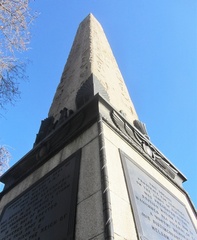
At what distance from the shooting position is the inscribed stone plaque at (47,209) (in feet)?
10.5

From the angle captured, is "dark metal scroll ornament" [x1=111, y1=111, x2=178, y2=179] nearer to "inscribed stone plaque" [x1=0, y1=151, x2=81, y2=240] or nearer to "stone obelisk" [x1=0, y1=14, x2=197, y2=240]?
"stone obelisk" [x1=0, y1=14, x2=197, y2=240]

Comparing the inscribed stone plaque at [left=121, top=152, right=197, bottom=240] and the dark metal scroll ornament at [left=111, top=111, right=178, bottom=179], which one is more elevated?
the dark metal scroll ornament at [left=111, top=111, right=178, bottom=179]

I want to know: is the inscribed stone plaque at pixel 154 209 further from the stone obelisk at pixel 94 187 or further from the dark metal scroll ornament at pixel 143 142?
the dark metal scroll ornament at pixel 143 142

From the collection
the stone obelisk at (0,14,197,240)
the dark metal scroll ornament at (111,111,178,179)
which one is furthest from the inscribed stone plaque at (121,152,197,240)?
the dark metal scroll ornament at (111,111,178,179)

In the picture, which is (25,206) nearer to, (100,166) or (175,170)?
(100,166)

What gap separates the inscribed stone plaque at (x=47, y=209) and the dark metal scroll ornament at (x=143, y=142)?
1.03 metres

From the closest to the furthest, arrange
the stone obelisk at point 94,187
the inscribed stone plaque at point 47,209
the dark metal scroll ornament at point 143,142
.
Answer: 1. the stone obelisk at point 94,187
2. the inscribed stone plaque at point 47,209
3. the dark metal scroll ornament at point 143,142

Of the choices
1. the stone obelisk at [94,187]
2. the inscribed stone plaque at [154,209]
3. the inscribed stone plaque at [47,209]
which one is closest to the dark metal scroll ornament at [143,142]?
the stone obelisk at [94,187]

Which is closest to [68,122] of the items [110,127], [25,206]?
[110,127]

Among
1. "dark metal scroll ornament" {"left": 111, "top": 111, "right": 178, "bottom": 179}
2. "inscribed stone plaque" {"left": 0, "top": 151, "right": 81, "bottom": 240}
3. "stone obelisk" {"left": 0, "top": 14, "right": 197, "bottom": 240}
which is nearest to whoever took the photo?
"stone obelisk" {"left": 0, "top": 14, "right": 197, "bottom": 240}

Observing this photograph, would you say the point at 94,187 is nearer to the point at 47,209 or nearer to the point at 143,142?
the point at 47,209

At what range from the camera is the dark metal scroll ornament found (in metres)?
4.75

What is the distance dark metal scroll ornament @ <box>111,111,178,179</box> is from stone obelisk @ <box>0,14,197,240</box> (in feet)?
0.06

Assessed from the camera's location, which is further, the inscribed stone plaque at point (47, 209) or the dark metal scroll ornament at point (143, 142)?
the dark metal scroll ornament at point (143, 142)
